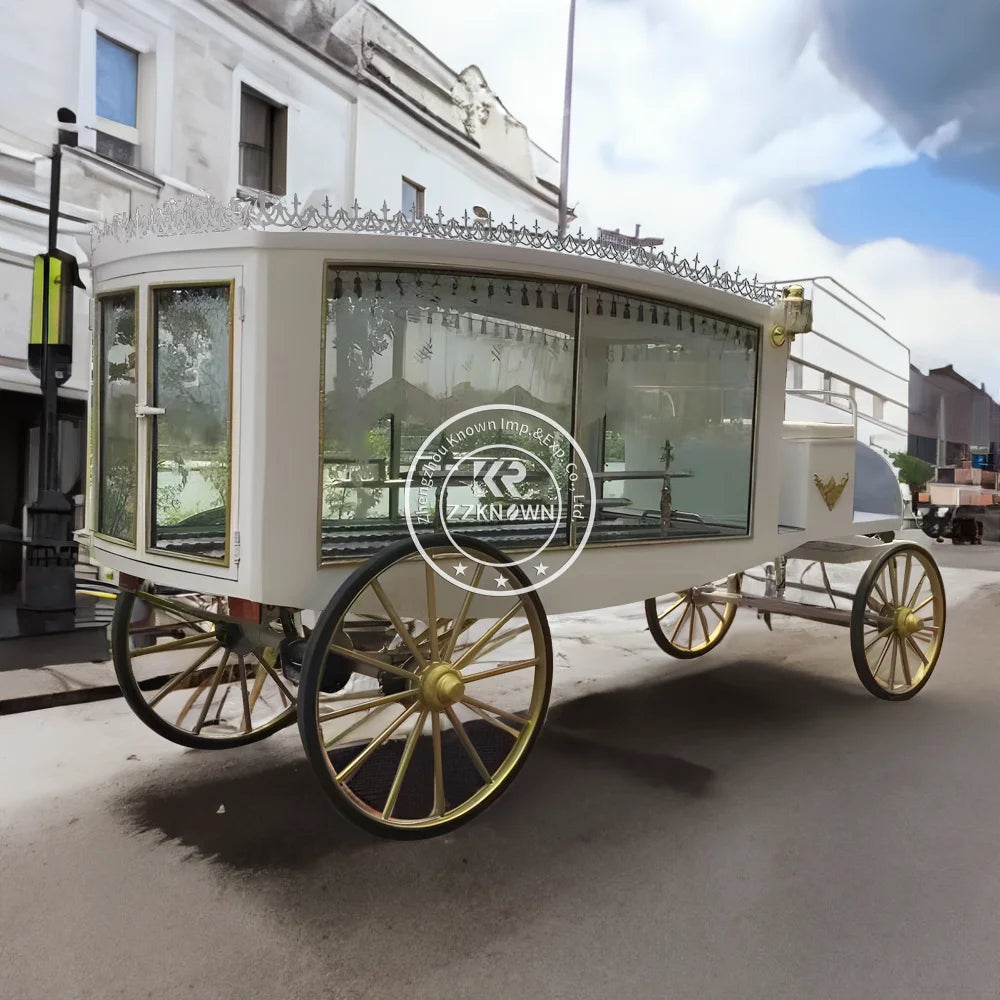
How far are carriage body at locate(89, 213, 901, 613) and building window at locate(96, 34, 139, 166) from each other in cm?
327

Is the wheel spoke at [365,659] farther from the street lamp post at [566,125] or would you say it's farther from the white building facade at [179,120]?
the street lamp post at [566,125]

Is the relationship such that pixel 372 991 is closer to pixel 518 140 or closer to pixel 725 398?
pixel 725 398

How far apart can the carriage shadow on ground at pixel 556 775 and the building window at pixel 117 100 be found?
4.18 metres

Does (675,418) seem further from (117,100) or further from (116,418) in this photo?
(117,100)

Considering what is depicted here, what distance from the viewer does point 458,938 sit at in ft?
6.95

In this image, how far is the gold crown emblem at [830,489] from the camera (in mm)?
4266

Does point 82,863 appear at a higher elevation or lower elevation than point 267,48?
lower

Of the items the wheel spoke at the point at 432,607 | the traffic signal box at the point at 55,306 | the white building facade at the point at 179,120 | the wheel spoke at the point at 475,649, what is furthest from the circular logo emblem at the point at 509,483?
the traffic signal box at the point at 55,306

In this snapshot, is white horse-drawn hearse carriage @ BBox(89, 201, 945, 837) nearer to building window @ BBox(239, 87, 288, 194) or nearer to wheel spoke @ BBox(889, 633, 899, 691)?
wheel spoke @ BBox(889, 633, 899, 691)

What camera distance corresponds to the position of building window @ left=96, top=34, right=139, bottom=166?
5.50 metres

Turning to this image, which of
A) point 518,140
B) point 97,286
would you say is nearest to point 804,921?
point 97,286

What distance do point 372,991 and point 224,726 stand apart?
1.80 m

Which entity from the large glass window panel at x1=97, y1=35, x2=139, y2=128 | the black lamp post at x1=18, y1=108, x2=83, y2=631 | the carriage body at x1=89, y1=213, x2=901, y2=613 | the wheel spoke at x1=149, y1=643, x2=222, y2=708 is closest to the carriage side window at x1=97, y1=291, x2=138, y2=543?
the carriage body at x1=89, y1=213, x2=901, y2=613

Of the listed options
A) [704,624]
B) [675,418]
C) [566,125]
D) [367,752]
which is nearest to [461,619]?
[367,752]
